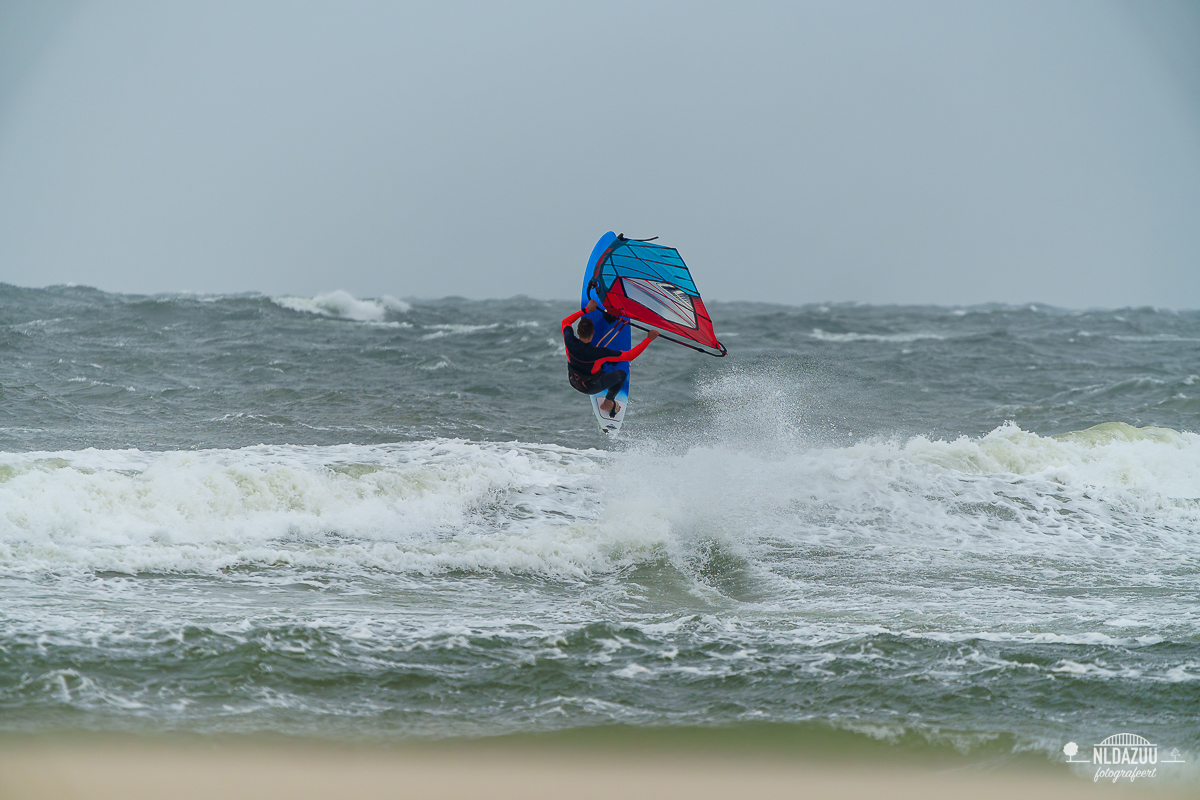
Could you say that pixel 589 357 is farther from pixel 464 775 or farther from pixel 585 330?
pixel 464 775

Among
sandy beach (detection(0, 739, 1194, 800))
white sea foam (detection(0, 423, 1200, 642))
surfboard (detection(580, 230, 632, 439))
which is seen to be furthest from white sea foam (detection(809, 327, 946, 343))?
sandy beach (detection(0, 739, 1194, 800))

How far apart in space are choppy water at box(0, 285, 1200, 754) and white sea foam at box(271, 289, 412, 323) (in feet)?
20.6

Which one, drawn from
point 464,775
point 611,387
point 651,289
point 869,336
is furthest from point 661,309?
point 869,336

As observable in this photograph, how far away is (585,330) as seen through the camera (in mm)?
7262

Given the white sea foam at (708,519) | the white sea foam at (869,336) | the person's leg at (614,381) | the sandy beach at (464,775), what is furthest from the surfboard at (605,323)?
the white sea foam at (869,336)

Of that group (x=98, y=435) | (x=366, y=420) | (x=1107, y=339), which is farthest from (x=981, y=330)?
(x=98, y=435)

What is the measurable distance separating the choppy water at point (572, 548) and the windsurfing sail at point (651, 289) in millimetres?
2215

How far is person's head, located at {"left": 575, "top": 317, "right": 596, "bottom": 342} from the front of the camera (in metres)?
7.24

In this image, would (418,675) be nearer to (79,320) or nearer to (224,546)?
(224,546)

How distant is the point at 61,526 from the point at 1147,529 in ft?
36.3

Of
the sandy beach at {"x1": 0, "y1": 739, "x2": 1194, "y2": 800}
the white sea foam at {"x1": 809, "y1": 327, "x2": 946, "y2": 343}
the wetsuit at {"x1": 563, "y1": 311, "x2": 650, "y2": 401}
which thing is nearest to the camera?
the sandy beach at {"x1": 0, "y1": 739, "x2": 1194, "y2": 800}

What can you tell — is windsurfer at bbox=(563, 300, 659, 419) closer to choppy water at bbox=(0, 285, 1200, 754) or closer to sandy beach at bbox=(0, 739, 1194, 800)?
choppy water at bbox=(0, 285, 1200, 754)

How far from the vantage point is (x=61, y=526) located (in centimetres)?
752

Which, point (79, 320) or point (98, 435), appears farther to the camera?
point (79, 320)
